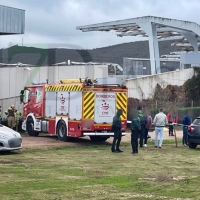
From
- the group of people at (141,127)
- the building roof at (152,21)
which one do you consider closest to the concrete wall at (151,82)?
the building roof at (152,21)

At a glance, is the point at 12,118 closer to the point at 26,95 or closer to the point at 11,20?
the point at 26,95

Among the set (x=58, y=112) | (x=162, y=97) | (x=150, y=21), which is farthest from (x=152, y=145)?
(x=150, y=21)

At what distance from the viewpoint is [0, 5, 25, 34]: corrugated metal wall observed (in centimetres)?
2894

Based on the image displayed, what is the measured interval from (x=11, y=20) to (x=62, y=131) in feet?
26.4

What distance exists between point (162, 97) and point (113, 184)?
118 feet

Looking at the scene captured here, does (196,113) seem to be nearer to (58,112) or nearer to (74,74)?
(74,74)

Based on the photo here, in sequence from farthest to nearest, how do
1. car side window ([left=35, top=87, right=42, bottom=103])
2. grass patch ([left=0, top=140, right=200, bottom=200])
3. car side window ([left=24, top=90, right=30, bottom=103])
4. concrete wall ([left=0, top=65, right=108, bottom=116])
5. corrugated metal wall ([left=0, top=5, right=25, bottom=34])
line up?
concrete wall ([left=0, top=65, right=108, bottom=116])
corrugated metal wall ([left=0, top=5, right=25, bottom=34])
car side window ([left=24, top=90, right=30, bottom=103])
car side window ([left=35, top=87, right=42, bottom=103])
grass patch ([left=0, top=140, right=200, bottom=200])

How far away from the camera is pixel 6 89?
35.4m

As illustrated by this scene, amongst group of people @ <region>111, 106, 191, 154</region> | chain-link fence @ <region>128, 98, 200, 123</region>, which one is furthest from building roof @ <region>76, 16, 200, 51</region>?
group of people @ <region>111, 106, 191, 154</region>

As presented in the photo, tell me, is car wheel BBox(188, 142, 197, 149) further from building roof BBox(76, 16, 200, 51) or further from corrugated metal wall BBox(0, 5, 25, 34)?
building roof BBox(76, 16, 200, 51)

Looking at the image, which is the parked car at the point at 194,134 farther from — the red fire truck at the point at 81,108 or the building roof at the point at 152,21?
the building roof at the point at 152,21

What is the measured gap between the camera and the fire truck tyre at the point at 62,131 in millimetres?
24312

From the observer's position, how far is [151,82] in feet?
160

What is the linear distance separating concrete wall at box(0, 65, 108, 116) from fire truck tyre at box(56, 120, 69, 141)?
30.3 feet
